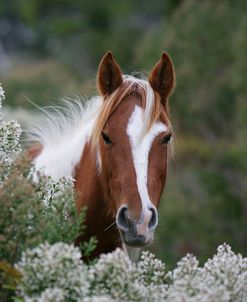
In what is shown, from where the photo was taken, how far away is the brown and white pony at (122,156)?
17.8ft

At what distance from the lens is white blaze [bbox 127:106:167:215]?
A: 18.5 ft

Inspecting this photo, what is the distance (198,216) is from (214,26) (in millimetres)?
5147

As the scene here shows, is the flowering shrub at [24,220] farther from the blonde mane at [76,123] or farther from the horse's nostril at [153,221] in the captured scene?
the blonde mane at [76,123]

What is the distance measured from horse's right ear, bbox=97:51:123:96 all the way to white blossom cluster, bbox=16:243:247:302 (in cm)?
199

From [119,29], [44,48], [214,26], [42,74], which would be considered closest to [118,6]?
[44,48]

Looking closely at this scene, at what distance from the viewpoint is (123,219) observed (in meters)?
5.38

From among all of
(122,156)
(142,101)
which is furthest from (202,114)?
(122,156)

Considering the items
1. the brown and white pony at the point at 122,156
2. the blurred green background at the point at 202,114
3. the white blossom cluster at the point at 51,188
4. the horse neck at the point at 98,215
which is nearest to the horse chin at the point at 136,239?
the brown and white pony at the point at 122,156

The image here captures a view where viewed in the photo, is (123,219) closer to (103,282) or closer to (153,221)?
(153,221)

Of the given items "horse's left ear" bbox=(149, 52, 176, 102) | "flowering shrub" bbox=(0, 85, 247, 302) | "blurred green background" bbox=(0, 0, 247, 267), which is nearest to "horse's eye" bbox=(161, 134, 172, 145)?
"horse's left ear" bbox=(149, 52, 176, 102)

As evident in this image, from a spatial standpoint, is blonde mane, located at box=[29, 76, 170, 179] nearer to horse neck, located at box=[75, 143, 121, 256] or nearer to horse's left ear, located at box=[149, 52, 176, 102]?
horse's left ear, located at box=[149, 52, 176, 102]

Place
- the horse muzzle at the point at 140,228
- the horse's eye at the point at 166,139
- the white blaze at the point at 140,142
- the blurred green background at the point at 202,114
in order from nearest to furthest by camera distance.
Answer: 1. the horse muzzle at the point at 140,228
2. the white blaze at the point at 140,142
3. the horse's eye at the point at 166,139
4. the blurred green background at the point at 202,114

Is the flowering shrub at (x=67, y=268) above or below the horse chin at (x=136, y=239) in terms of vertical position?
below

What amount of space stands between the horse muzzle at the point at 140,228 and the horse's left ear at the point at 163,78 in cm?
131
